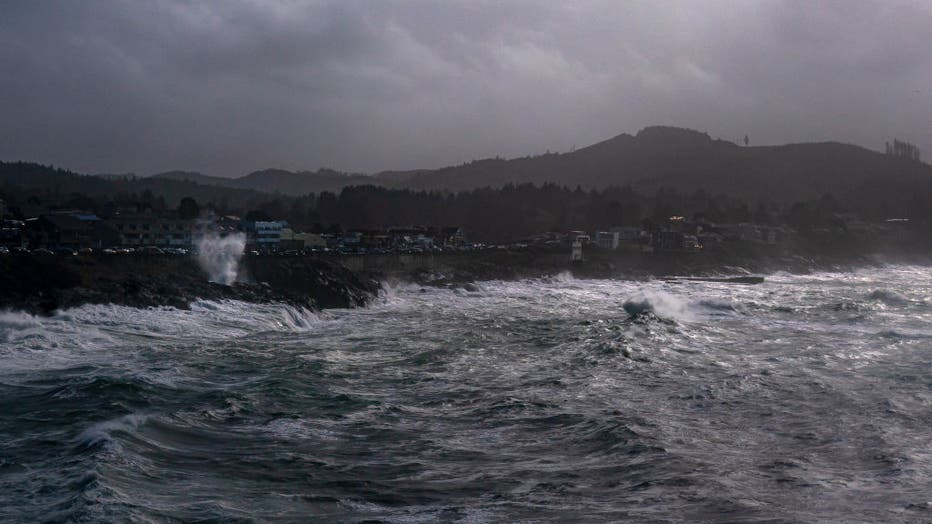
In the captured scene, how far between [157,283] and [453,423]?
18780 millimetres

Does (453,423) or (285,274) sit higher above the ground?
(285,274)

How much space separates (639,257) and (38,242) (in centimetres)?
4595

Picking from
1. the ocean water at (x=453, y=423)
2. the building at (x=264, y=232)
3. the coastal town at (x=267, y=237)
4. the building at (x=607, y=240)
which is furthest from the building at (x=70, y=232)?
the building at (x=607, y=240)

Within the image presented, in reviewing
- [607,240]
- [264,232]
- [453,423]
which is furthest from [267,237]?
[453,423]

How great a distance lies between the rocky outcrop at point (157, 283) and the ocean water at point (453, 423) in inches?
49.6

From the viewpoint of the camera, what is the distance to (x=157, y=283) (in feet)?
94.2

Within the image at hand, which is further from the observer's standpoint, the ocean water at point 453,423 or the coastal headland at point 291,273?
the coastal headland at point 291,273

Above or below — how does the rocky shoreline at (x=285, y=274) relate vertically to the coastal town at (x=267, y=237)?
below

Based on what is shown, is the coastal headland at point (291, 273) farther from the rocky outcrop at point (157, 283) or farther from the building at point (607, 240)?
the building at point (607, 240)

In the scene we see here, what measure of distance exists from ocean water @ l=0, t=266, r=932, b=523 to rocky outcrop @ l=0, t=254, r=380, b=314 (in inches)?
49.6

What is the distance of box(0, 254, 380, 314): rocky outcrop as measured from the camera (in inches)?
981

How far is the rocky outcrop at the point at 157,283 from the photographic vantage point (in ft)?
81.8

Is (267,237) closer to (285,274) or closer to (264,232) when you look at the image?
(264,232)

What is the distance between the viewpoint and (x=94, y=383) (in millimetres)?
14953
